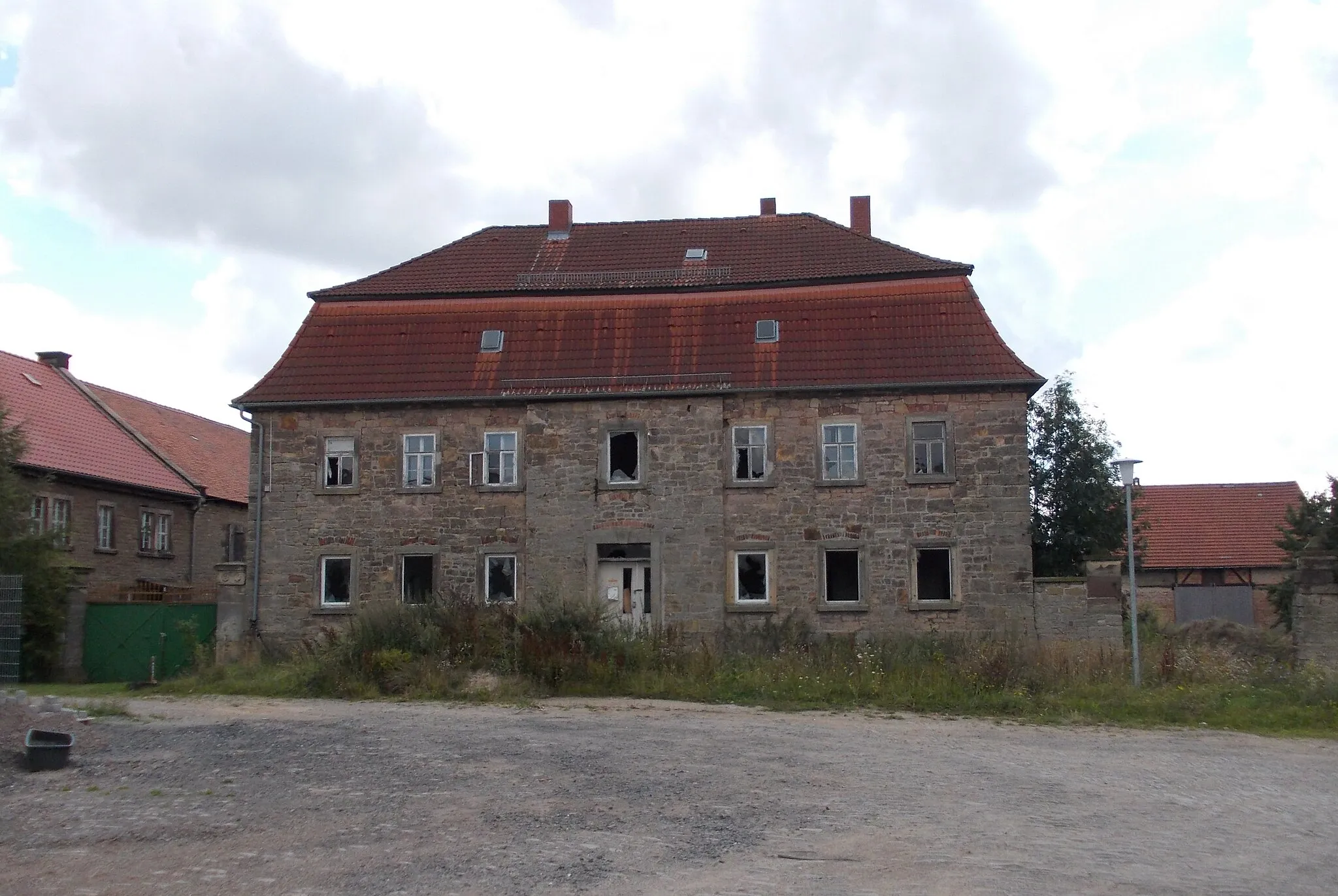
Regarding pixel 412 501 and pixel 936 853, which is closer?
pixel 936 853

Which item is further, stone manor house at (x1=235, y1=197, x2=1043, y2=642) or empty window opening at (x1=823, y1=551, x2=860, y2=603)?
empty window opening at (x1=823, y1=551, x2=860, y2=603)

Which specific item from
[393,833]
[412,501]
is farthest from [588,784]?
[412,501]

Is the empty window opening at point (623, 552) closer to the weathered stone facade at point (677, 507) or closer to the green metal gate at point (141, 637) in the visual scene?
the weathered stone facade at point (677, 507)

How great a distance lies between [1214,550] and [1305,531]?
10.0m

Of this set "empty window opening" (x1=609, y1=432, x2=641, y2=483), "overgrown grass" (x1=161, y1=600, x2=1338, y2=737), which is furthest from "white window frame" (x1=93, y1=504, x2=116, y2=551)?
"empty window opening" (x1=609, y1=432, x2=641, y2=483)

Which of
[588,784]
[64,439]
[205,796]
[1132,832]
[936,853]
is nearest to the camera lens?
[936,853]

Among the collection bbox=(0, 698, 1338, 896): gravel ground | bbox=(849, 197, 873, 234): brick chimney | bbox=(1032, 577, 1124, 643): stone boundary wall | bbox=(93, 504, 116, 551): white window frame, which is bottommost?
bbox=(0, 698, 1338, 896): gravel ground

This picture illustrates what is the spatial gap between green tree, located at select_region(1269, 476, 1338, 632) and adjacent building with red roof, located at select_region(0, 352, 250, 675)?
25511mm

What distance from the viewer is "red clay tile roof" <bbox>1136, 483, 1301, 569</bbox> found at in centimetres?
3819

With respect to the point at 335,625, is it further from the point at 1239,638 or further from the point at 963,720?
the point at 1239,638

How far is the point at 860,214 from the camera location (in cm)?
2961

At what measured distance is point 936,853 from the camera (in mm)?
A: 8211

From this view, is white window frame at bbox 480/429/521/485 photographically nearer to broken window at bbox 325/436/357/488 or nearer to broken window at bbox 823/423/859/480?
broken window at bbox 325/436/357/488

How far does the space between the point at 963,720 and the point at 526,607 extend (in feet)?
25.0
